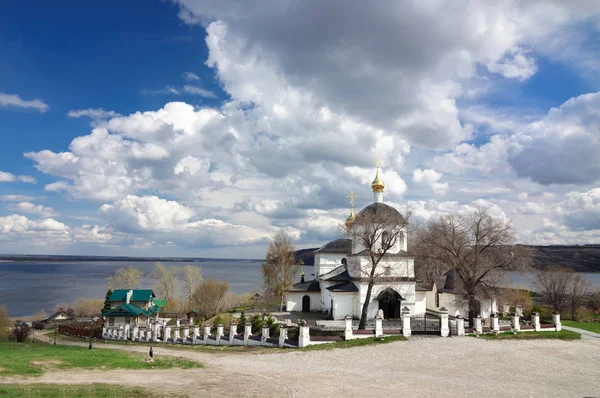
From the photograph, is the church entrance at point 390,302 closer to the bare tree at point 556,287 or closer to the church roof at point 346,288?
the church roof at point 346,288

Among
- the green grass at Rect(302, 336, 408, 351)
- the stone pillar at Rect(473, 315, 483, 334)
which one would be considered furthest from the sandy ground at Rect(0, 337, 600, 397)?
the stone pillar at Rect(473, 315, 483, 334)

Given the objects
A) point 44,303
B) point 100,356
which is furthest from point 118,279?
point 100,356

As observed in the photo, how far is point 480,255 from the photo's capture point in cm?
2422

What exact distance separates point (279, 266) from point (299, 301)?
24.9ft

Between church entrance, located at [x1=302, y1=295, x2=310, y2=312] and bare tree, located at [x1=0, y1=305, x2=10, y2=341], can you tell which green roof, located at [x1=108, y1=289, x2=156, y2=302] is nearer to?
bare tree, located at [x1=0, y1=305, x2=10, y2=341]

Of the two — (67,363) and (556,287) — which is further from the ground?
(556,287)

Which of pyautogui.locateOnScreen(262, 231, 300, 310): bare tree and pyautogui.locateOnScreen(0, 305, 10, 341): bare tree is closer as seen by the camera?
pyautogui.locateOnScreen(0, 305, 10, 341): bare tree

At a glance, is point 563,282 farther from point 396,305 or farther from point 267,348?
point 267,348

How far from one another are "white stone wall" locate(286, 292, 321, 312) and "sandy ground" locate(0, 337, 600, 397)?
47.3 ft

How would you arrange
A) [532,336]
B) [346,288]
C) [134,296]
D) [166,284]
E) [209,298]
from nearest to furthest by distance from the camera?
[532,336]
[346,288]
[209,298]
[134,296]
[166,284]

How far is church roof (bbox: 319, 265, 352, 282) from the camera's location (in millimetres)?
31205

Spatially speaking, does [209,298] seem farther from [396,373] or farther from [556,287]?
[556,287]

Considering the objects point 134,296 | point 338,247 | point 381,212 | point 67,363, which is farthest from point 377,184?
point 134,296

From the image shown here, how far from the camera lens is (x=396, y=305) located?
1043 inches
